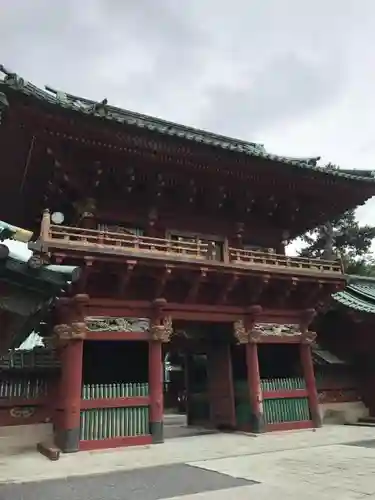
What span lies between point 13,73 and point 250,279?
323 inches

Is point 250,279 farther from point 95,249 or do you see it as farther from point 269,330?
point 95,249

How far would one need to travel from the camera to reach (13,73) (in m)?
9.77

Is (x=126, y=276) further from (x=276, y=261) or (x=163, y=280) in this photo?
(x=276, y=261)

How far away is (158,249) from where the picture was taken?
500 inches

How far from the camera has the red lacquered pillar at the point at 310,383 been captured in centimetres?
1384

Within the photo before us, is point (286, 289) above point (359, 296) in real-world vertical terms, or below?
below

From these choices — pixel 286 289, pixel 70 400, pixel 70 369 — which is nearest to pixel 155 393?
pixel 70 400

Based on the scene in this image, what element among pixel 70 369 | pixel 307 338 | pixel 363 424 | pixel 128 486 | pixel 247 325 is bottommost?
pixel 128 486

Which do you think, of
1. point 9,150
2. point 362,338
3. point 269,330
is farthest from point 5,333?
point 362,338

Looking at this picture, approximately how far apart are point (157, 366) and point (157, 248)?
333 cm

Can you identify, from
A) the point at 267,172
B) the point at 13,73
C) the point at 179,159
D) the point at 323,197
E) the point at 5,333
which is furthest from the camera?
the point at 323,197

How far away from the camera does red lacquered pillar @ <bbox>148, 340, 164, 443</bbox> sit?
442 inches

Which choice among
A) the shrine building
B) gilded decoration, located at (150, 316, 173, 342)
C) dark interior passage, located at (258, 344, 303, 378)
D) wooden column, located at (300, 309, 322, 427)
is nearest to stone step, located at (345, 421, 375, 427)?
wooden column, located at (300, 309, 322, 427)

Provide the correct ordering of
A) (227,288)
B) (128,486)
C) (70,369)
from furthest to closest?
(227,288)
(70,369)
(128,486)
